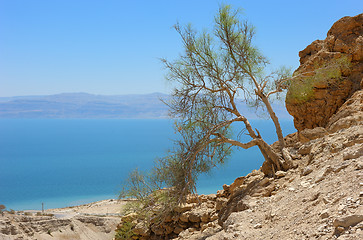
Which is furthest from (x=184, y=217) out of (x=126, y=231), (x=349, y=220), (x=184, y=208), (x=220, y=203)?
(x=349, y=220)

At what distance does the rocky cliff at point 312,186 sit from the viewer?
6.02 m

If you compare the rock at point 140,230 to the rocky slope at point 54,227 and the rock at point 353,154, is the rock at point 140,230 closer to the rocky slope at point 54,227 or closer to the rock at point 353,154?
the rock at point 353,154

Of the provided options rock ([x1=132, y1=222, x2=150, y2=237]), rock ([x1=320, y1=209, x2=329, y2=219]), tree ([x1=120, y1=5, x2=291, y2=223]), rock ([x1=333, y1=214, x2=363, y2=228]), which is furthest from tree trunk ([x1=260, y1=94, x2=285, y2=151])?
rock ([x1=333, y1=214, x2=363, y2=228])

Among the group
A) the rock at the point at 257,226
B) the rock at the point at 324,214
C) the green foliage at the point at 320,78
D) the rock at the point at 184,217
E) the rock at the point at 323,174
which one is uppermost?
the green foliage at the point at 320,78

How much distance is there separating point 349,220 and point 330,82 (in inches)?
343

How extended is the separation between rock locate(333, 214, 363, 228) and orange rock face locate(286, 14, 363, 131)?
8.02 meters

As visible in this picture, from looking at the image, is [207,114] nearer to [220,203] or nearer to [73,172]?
[220,203]

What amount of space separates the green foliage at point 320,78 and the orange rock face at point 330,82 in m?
0.06

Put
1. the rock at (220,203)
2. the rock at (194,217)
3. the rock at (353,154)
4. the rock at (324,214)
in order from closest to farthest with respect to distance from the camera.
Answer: the rock at (324,214)
the rock at (353,154)
the rock at (220,203)
the rock at (194,217)

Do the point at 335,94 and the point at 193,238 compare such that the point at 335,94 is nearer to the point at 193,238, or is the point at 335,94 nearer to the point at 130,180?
the point at 193,238

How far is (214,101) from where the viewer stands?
11695 mm

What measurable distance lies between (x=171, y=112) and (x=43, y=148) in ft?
480

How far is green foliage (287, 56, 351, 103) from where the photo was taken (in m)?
12.7

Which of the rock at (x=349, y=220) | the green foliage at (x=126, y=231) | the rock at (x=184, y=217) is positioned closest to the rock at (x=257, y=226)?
the rock at (x=349, y=220)
